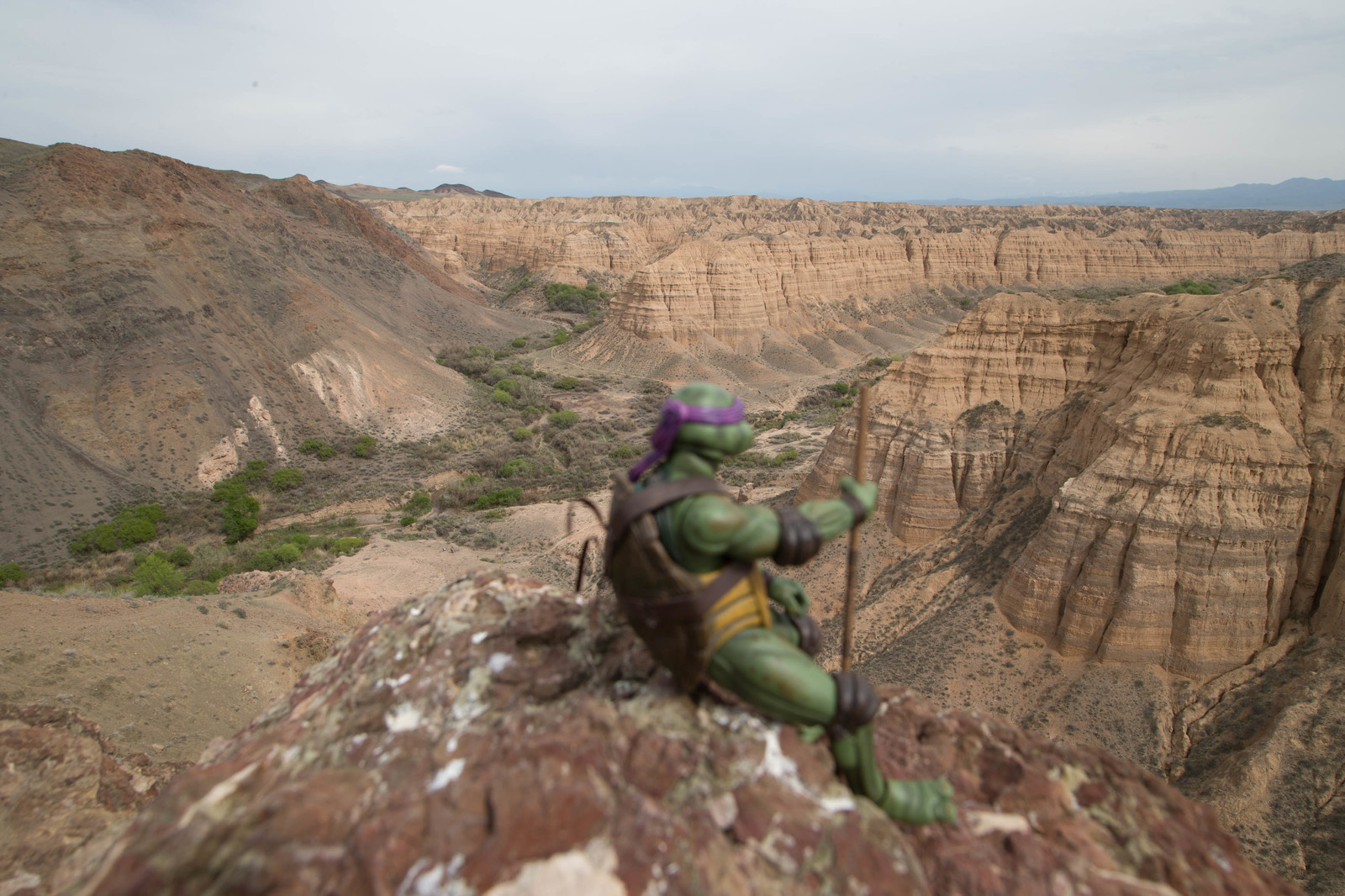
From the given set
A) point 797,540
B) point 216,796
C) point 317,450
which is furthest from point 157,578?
point 797,540

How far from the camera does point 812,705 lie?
Answer: 11.3 feet

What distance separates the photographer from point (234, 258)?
3988 centimetres

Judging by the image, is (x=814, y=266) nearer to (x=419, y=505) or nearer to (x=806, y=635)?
(x=419, y=505)

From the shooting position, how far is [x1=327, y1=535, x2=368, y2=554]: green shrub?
22.6 meters

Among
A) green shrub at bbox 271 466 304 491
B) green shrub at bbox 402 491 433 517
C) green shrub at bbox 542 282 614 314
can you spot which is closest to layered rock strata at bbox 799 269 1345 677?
green shrub at bbox 402 491 433 517

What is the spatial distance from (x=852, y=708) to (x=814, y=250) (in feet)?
210

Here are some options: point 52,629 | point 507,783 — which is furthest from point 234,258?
point 507,783

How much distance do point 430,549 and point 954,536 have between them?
57.2 feet

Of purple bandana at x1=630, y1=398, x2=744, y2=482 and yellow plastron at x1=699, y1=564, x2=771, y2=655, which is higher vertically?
purple bandana at x1=630, y1=398, x2=744, y2=482

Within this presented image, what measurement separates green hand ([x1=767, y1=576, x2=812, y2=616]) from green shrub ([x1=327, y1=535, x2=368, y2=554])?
21994 millimetres

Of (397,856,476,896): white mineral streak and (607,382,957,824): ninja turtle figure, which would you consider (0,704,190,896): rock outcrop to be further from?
(607,382,957,824): ninja turtle figure

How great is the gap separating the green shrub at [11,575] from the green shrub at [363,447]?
45.2 feet

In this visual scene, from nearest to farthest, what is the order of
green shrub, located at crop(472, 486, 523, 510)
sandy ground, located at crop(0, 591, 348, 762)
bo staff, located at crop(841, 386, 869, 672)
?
bo staff, located at crop(841, 386, 869, 672) → sandy ground, located at crop(0, 591, 348, 762) → green shrub, located at crop(472, 486, 523, 510)

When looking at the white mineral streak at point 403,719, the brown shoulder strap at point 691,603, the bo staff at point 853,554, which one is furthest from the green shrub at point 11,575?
the bo staff at point 853,554
